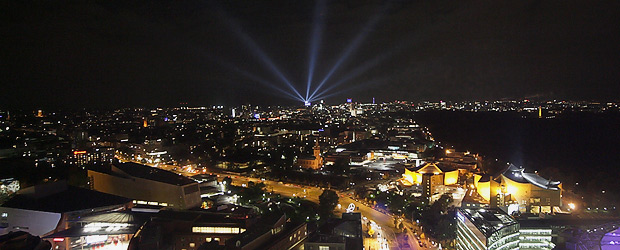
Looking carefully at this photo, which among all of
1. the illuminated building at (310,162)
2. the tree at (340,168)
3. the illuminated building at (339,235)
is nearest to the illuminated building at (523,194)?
the illuminated building at (339,235)

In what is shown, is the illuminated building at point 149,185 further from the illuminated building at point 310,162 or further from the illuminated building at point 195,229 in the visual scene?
the illuminated building at point 310,162

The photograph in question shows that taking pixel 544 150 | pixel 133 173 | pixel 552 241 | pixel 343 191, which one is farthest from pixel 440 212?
pixel 544 150

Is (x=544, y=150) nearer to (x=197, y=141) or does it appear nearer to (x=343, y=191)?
(x=343, y=191)

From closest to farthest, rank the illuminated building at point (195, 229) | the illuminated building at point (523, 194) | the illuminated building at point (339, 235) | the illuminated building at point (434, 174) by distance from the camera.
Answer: the illuminated building at point (339, 235) < the illuminated building at point (195, 229) < the illuminated building at point (523, 194) < the illuminated building at point (434, 174)

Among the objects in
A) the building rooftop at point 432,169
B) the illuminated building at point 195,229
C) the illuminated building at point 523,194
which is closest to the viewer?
the illuminated building at point 195,229

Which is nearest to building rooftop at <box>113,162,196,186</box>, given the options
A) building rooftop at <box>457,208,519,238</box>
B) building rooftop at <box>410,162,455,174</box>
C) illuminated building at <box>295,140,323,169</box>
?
building rooftop at <box>457,208,519,238</box>
